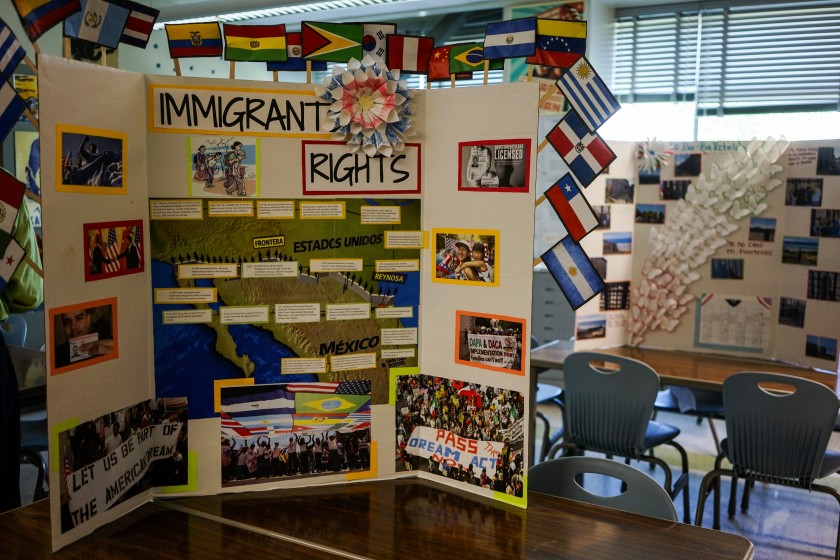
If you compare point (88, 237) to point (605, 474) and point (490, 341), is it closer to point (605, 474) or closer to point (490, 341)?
point (490, 341)

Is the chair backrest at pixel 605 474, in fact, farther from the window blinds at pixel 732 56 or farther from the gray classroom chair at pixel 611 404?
the window blinds at pixel 732 56

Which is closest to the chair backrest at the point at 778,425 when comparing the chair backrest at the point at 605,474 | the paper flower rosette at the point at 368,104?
the chair backrest at the point at 605,474

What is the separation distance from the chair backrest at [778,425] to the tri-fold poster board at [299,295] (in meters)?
1.49

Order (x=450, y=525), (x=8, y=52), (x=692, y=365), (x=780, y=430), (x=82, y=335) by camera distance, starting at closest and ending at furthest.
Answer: (x=8, y=52) < (x=82, y=335) < (x=450, y=525) < (x=780, y=430) < (x=692, y=365)

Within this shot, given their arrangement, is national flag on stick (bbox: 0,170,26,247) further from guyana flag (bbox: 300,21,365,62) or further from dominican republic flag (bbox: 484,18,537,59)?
dominican republic flag (bbox: 484,18,537,59)

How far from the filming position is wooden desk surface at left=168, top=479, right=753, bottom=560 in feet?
4.85

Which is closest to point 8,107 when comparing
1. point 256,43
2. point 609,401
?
point 256,43

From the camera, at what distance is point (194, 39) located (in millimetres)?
1614

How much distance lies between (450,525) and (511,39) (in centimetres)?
109

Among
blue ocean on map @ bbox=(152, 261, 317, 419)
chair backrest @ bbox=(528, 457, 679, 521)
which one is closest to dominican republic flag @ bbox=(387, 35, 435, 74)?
blue ocean on map @ bbox=(152, 261, 317, 419)

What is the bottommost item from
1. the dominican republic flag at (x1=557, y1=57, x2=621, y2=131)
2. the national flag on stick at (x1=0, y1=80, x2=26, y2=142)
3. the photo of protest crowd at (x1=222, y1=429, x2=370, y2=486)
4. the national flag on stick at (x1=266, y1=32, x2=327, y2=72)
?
the photo of protest crowd at (x1=222, y1=429, x2=370, y2=486)

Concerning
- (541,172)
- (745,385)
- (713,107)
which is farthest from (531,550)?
(713,107)

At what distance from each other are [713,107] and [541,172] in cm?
134

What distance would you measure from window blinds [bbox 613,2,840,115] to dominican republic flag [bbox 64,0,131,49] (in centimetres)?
477
